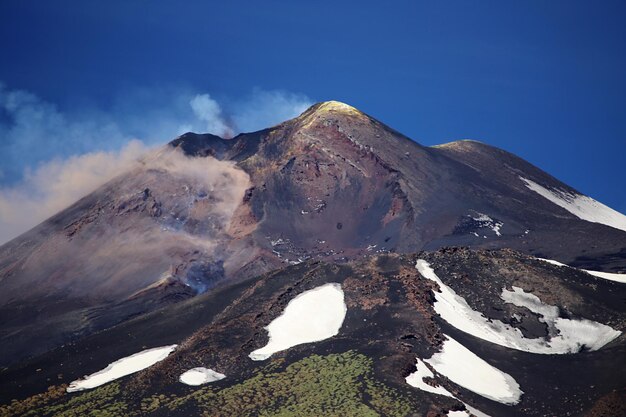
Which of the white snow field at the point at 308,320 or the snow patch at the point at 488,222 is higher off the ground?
the snow patch at the point at 488,222

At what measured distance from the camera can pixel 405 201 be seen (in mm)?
121062

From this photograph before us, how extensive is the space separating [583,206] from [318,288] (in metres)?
92.1

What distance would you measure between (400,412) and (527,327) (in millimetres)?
24140

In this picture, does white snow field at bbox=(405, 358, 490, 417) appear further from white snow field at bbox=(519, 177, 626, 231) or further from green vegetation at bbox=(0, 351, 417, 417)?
white snow field at bbox=(519, 177, 626, 231)

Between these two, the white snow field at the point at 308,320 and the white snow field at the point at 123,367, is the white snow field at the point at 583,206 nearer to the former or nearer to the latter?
the white snow field at the point at 308,320

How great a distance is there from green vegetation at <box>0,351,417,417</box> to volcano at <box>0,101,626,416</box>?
16 centimetres

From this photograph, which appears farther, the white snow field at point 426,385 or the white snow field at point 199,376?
the white snow field at point 199,376

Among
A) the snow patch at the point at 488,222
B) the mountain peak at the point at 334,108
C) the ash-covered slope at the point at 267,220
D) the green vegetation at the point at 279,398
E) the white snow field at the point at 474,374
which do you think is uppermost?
the mountain peak at the point at 334,108

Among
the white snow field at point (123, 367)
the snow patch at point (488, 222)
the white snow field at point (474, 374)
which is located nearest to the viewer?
the white snow field at point (474, 374)

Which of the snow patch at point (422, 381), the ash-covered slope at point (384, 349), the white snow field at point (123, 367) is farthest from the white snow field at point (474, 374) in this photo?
the white snow field at point (123, 367)

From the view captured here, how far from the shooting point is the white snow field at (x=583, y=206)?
455 ft

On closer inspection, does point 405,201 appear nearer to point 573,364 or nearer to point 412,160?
point 412,160

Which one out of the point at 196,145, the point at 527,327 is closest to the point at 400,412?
the point at 527,327

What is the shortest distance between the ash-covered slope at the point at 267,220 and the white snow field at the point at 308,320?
3085 cm
